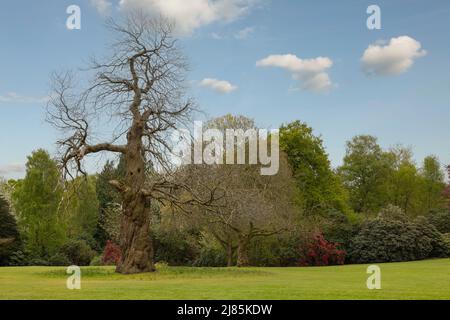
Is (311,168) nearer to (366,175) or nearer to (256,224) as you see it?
(256,224)

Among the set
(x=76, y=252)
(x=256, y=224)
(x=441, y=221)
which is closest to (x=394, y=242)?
(x=441, y=221)

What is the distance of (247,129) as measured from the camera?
4541 centimetres

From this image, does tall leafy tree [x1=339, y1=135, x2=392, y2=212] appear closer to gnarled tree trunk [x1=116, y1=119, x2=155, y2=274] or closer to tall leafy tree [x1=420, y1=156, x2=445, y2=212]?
tall leafy tree [x1=420, y1=156, x2=445, y2=212]

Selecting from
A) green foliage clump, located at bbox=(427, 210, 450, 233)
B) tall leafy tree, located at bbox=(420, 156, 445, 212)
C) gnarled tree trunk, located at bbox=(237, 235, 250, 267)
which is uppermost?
tall leafy tree, located at bbox=(420, 156, 445, 212)

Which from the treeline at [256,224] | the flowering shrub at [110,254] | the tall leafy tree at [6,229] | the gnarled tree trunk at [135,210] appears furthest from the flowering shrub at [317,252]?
the tall leafy tree at [6,229]

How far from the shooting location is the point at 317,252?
128 feet

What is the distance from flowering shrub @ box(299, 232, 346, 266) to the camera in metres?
38.7

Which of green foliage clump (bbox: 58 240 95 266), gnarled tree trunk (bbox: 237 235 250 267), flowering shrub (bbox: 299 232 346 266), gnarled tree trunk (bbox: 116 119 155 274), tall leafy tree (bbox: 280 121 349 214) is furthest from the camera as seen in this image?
green foliage clump (bbox: 58 240 95 266)

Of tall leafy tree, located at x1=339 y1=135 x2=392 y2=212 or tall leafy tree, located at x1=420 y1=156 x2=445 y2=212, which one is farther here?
tall leafy tree, located at x1=420 y1=156 x2=445 y2=212

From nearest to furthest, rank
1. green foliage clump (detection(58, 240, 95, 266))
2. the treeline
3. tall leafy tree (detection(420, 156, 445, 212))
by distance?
the treeline → green foliage clump (detection(58, 240, 95, 266)) → tall leafy tree (detection(420, 156, 445, 212))

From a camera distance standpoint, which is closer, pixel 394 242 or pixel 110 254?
pixel 394 242

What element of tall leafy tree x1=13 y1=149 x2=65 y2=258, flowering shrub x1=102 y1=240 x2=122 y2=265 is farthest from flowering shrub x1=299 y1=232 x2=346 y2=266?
tall leafy tree x1=13 y1=149 x2=65 y2=258
